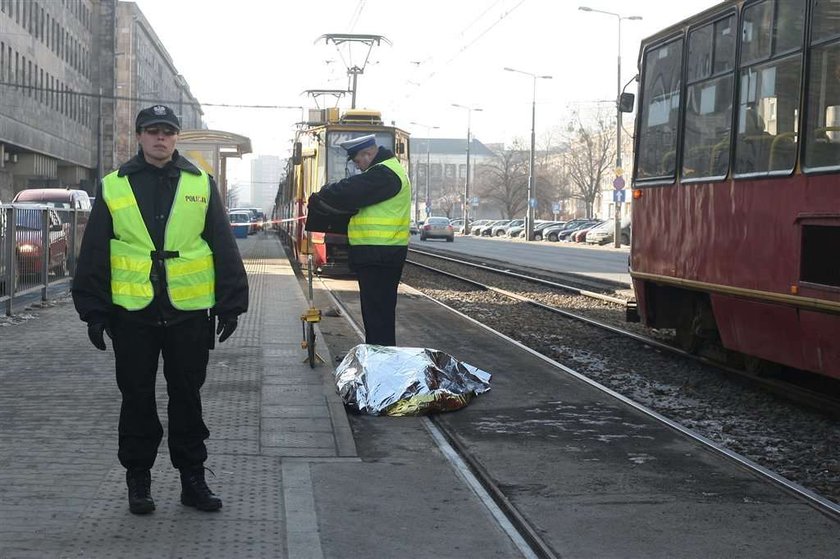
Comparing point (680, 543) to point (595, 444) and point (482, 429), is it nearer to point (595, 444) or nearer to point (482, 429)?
point (595, 444)

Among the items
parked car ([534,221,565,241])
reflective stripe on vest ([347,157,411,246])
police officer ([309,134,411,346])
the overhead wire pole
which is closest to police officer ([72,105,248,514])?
police officer ([309,134,411,346])

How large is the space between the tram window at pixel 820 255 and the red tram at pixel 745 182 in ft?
0.04

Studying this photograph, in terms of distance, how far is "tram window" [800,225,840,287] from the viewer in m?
8.32

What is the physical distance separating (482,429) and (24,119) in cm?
5526

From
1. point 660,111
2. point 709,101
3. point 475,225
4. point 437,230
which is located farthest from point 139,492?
point 475,225

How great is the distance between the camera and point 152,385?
18.7 feet

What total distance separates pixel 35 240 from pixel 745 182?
1021 cm

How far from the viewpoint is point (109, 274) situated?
18.2ft

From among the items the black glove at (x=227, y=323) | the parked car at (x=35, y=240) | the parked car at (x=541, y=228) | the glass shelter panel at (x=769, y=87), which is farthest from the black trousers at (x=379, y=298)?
the parked car at (x=541, y=228)

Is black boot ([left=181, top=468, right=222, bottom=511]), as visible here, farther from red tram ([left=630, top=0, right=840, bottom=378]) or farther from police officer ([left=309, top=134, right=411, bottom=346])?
red tram ([left=630, top=0, right=840, bottom=378])

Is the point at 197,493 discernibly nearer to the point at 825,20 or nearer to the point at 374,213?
the point at 374,213

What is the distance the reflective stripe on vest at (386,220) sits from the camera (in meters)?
9.44

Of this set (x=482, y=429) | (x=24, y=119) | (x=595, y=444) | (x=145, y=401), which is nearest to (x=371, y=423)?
(x=482, y=429)

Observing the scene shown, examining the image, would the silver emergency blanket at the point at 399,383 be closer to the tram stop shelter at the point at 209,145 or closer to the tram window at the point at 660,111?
the tram window at the point at 660,111
